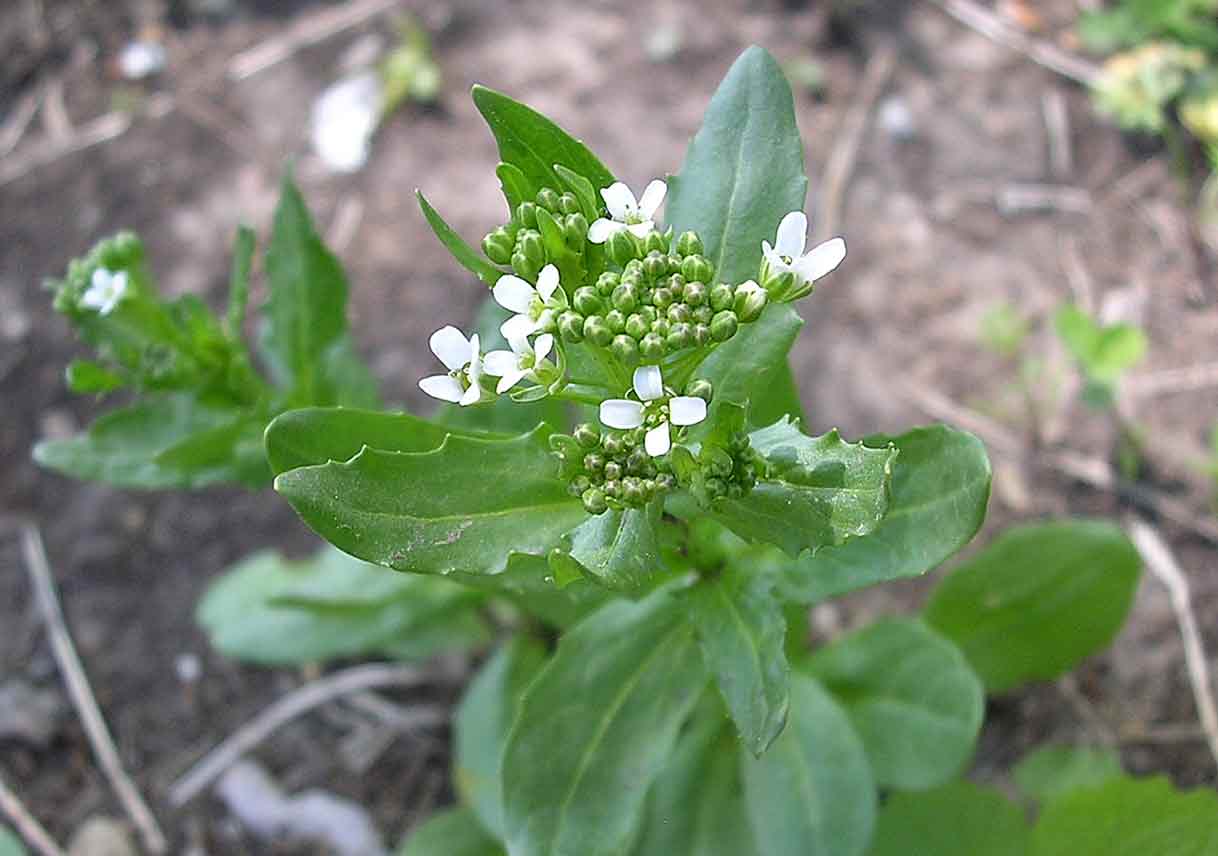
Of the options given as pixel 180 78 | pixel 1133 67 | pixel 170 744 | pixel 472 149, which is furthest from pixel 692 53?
pixel 170 744

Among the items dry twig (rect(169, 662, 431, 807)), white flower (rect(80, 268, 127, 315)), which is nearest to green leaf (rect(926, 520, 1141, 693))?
dry twig (rect(169, 662, 431, 807))

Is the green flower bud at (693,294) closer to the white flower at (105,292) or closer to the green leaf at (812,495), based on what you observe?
the green leaf at (812,495)

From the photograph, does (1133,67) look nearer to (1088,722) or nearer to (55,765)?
(1088,722)

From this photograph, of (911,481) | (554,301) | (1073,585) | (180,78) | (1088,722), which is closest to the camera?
(554,301)

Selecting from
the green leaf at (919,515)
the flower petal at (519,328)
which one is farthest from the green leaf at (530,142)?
the green leaf at (919,515)

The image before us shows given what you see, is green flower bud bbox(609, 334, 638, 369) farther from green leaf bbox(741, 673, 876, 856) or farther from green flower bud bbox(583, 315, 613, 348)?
green leaf bbox(741, 673, 876, 856)

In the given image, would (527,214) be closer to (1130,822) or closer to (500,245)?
(500,245)

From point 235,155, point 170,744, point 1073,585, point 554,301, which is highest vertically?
point 554,301

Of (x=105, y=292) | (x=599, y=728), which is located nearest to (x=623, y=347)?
(x=599, y=728)
